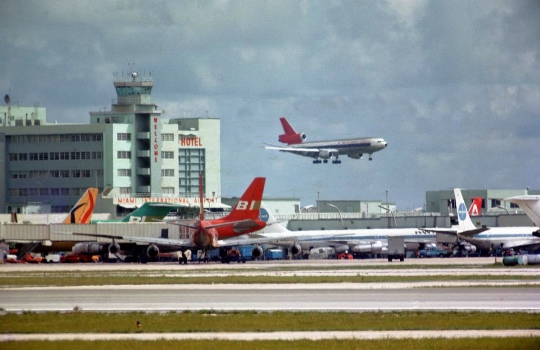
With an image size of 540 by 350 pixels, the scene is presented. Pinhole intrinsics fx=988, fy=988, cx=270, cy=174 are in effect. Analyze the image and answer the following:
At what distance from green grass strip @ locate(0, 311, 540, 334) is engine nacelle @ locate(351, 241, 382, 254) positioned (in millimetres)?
86223

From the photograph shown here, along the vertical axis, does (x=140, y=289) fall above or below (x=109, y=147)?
below

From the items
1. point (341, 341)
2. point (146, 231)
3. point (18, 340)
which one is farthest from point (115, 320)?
point (146, 231)

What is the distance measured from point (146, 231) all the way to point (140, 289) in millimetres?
69683

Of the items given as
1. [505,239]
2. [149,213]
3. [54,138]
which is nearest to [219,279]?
[505,239]

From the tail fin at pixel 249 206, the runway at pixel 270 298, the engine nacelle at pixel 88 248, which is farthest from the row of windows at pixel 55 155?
the runway at pixel 270 298

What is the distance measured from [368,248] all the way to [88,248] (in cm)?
3611

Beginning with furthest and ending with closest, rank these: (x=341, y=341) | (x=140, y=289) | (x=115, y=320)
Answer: (x=140, y=289), (x=115, y=320), (x=341, y=341)

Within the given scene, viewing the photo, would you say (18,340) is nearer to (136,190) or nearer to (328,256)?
(328,256)

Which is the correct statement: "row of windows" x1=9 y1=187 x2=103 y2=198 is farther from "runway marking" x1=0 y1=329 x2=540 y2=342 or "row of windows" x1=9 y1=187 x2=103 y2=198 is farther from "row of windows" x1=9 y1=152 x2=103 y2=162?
"runway marking" x1=0 y1=329 x2=540 y2=342

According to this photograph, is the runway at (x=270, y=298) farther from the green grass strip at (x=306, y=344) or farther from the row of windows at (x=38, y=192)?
the row of windows at (x=38, y=192)

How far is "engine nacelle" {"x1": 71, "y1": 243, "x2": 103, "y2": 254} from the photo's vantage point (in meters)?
114

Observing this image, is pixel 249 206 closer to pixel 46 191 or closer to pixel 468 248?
pixel 468 248

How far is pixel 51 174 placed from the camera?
194750 mm

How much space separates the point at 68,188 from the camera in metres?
192
